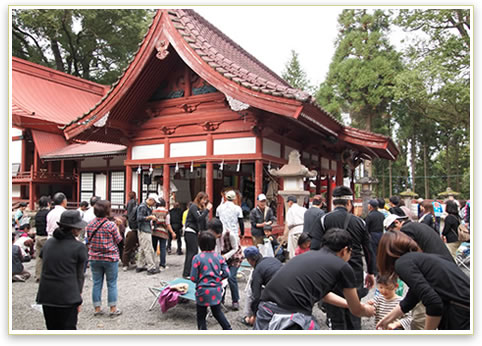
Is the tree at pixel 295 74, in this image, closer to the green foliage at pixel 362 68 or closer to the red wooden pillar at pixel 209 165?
the green foliage at pixel 362 68

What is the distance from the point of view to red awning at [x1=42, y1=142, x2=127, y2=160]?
548 inches

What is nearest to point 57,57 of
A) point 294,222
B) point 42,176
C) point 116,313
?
point 42,176

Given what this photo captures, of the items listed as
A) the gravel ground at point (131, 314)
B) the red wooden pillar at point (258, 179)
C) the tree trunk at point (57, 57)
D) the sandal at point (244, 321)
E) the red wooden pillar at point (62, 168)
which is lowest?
the gravel ground at point (131, 314)

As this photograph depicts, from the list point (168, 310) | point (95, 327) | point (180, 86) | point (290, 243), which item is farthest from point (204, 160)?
point (95, 327)

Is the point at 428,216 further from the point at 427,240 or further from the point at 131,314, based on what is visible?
the point at 131,314

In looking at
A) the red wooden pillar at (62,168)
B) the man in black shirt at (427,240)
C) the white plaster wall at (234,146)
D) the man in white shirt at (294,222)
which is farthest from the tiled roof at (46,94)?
the man in black shirt at (427,240)

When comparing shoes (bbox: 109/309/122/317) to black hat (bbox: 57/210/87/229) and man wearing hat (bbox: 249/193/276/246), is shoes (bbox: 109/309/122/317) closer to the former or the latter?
black hat (bbox: 57/210/87/229)

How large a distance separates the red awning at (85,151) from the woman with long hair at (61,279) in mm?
10382

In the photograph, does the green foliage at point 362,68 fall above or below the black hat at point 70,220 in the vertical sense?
above

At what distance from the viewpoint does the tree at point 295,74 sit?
123 ft

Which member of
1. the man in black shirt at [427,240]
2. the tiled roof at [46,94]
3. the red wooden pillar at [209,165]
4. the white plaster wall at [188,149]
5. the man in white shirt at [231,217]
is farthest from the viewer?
the tiled roof at [46,94]

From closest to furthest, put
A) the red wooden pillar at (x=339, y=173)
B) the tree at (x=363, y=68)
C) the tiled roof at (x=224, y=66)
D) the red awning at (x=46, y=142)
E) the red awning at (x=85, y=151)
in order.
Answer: the tiled roof at (x=224, y=66) < the red awning at (x=85, y=151) < the red wooden pillar at (x=339, y=173) < the red awning at (x=46, y=142) < the tree at (x=363, y=68)

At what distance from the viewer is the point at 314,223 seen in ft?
15.1
